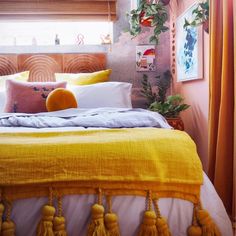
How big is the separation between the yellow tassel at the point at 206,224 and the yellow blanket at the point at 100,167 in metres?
0.06

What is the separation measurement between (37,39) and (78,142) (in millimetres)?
2539

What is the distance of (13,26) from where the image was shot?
3395 mm

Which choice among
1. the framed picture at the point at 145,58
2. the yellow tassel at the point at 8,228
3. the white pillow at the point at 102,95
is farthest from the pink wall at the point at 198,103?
the yellow tassel at the point at 8,228

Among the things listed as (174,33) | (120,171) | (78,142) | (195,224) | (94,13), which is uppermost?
(94,13)

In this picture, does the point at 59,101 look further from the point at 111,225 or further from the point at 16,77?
the point at 111,225

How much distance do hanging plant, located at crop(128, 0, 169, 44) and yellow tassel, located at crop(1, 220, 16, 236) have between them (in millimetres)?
2393

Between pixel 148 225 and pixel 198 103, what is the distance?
1874mm

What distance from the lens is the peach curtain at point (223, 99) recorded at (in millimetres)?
1817

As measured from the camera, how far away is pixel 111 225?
3.43 feet

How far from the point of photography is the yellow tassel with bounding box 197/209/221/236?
1107 millimetres

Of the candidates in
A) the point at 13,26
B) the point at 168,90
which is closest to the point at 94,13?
the point at 13,26

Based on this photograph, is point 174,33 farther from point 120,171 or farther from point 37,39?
point 120,171

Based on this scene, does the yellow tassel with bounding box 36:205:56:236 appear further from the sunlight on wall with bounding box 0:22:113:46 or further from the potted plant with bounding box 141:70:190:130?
the sunlight on wall with bounding box 0:22:113:46

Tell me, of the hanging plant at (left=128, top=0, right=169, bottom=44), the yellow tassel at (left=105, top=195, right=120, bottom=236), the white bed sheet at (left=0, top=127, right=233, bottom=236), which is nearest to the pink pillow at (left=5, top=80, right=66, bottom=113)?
the hanging plant at (left=128, top=0, right=169, bottom=44)
